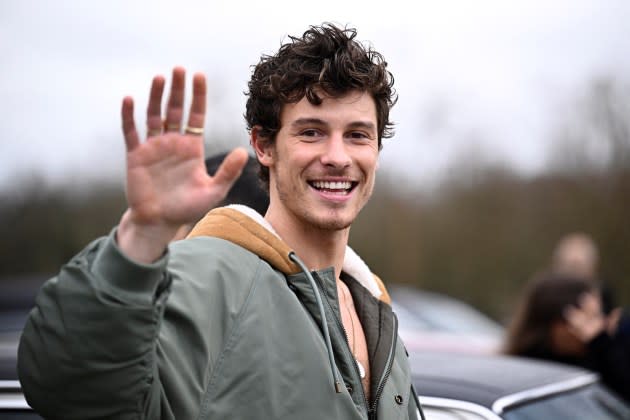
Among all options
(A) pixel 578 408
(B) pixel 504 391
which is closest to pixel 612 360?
(A) pixel 578 408

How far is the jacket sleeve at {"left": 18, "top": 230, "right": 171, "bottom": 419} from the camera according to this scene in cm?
166

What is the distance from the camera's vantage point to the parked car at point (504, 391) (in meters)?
2.93

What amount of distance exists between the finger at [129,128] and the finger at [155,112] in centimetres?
3

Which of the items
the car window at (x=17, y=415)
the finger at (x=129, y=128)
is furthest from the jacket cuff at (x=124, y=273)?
the car window at (x=17, y=415)

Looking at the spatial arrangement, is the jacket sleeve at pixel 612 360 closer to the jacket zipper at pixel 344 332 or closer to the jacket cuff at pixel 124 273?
the jacket zipper at pixel 344 332

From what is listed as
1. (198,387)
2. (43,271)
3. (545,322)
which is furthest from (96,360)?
(43,271)

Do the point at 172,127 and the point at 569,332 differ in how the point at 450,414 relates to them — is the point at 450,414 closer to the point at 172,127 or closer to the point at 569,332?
the point at 172,127

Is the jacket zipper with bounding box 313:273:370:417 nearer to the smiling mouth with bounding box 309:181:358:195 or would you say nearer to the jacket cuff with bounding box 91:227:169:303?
the smiling mouth with bounding box 309:181:358:195

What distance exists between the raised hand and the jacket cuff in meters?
0.02

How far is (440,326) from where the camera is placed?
1071 cm

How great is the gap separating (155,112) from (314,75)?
3.27 feet

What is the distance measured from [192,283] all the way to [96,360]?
1.46ft

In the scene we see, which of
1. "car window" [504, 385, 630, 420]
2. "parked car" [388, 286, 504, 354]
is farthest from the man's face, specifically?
"parked car" [388, 286, 504, 354]

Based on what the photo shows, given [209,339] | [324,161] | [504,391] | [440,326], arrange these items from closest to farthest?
[209,339]
[324,161]
[504,391]
[440,326]
